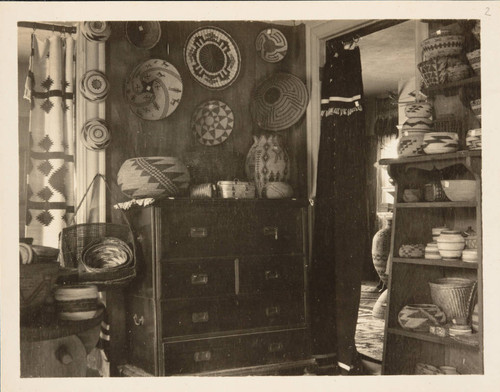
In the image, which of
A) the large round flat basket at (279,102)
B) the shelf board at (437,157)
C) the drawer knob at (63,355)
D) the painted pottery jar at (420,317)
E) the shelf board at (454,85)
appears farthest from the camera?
the large round flat basket at (279,102)

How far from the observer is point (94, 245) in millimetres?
2918

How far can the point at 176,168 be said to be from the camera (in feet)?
9.95

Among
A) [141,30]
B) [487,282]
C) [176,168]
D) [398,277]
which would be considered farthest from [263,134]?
[487,282]

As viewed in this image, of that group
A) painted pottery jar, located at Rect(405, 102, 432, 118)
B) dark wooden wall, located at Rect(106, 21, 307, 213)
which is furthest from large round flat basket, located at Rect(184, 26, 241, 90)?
painted pottery jar, located at Rect(405, 102, 432, 118)

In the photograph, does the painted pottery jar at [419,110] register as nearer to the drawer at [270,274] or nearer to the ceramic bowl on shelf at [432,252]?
the ceramic bowl on shelf at [432,252]

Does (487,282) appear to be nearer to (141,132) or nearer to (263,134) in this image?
(263,134)

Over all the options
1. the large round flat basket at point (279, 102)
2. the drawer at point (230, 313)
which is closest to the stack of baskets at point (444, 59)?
the large round flat basket at point (279, 102)

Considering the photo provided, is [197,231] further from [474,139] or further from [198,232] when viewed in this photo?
[474,139]

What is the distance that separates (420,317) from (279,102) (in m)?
1.57

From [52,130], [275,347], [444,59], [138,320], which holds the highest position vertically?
[444,59]

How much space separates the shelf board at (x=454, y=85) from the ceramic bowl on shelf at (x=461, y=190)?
403mm

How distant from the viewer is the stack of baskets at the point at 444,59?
2521 mm

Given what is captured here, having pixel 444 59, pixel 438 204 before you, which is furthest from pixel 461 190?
pixel 444 59

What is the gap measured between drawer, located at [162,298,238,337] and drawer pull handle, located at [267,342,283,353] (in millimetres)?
217
